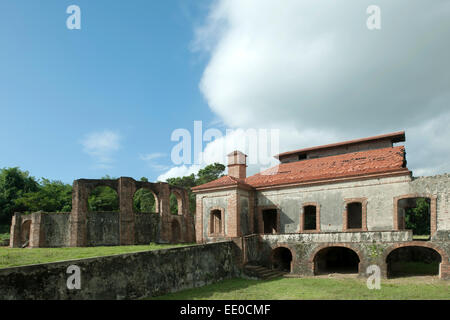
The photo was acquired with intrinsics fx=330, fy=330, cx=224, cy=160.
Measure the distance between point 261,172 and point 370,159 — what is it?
724cm

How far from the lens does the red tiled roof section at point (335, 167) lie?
1698cm

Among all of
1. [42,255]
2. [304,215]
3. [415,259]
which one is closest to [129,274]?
[42,255]

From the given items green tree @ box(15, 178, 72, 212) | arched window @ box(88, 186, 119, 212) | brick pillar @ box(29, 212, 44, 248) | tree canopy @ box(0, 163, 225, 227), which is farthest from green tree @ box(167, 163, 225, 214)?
brick pillar @ box(29, 212, 44, 248)

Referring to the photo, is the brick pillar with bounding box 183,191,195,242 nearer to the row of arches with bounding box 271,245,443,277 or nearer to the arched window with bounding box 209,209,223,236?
the arched window with bounding box 209,209,223,236

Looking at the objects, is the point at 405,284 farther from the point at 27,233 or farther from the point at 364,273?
the point at 27,233

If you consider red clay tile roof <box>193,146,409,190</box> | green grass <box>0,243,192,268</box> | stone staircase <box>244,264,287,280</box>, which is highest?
red clay tile roof <box>193,146,409,190</box>

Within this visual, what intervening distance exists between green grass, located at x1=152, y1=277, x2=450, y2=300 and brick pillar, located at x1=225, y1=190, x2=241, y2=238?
389 centimetres

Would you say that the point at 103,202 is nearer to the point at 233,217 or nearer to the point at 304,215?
the point at 233,217

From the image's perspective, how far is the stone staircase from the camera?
638 inches

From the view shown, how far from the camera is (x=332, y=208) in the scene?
58.7ft

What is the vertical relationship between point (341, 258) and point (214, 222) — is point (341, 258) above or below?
below

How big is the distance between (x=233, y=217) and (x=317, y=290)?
24.0 ft

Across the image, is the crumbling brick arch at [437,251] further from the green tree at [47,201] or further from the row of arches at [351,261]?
the green tree at [47,201]

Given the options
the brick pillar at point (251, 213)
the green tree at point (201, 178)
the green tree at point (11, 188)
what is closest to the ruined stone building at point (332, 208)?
the brick pillar at point (251, 213)
